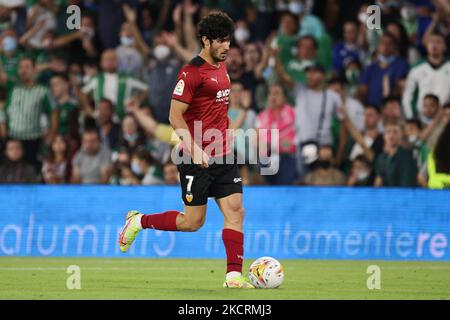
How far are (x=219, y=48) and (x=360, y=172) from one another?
7.33 m

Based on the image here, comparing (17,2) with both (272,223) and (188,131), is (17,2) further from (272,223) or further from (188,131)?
(188,131)

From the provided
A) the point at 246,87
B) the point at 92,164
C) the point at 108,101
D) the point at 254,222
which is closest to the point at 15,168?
the point at 92,164

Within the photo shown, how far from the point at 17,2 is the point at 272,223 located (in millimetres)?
6908

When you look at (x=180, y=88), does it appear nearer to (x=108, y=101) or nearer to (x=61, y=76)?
(x=108, y=101)

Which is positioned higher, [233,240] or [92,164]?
[92,164]

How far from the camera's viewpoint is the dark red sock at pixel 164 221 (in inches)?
436

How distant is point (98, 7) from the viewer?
19250 mm

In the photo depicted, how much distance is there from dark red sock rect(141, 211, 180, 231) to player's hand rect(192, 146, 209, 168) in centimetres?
88

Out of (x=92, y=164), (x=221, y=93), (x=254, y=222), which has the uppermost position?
(x=221, y=93)

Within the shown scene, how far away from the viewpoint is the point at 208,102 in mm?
10680

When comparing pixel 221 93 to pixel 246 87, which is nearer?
pixel 221 93

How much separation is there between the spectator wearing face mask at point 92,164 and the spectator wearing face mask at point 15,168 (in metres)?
0.73

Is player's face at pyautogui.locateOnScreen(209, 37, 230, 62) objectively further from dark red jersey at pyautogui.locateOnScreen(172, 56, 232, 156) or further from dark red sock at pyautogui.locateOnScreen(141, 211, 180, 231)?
dark red sock at pyautogui.locateOnScreen(141, 211, 180, 231)
